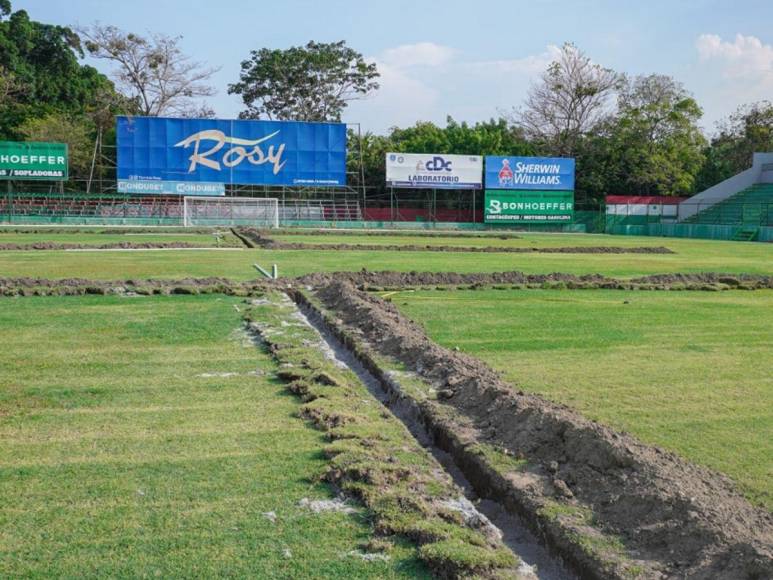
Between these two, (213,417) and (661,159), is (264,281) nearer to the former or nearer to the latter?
(213,417)

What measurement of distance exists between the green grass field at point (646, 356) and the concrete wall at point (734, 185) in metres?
48.2

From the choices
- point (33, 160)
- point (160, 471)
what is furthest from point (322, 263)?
point (33, 160)

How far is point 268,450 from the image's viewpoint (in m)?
5.46

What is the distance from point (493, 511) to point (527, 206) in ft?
188

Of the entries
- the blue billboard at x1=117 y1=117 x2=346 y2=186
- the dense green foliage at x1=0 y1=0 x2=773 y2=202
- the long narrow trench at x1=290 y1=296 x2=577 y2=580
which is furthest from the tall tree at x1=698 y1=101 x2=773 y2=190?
the long narrow trench at x1=290 y1=296 x2=577 y2=580

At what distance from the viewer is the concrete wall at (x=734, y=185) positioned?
58.7 m

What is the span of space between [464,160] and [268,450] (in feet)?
183

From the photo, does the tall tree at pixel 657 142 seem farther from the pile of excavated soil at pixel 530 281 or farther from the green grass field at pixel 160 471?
the green grass field at pixel 160 471

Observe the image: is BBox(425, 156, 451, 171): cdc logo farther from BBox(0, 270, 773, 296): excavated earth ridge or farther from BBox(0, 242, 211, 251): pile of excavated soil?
BBox(0, 270, 773, 296): excavated earth ridge

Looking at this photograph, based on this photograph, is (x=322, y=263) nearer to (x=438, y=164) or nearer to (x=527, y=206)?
(x=438, y=164)

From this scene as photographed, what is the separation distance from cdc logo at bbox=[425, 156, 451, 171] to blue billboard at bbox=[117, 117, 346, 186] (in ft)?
25.6

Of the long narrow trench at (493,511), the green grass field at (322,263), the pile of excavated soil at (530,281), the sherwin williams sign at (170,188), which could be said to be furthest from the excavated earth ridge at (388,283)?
the sherwin williams sign at (170,188)

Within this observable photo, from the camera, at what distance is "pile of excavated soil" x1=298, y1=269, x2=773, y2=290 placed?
1642 cm

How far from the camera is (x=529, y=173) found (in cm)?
6069
